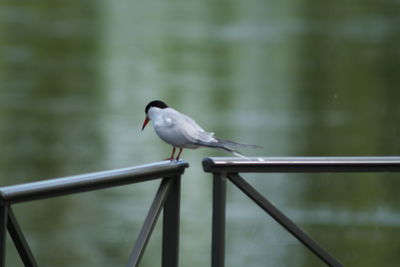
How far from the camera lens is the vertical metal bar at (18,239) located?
56.9 inches

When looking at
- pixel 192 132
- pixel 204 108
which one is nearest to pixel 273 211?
pixel 192 132

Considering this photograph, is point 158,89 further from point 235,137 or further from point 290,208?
point 290,208

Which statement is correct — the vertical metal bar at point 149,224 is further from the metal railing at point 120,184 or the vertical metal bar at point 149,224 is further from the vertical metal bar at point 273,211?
the vertical metal bar at point 273,211

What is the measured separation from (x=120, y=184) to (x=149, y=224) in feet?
0.41

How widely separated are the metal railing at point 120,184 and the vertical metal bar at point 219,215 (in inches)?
3.0

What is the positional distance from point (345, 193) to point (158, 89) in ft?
11.6

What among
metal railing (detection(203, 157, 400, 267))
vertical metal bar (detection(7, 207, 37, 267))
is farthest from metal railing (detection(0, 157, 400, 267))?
vertical metal bar (detection(7, 207, 37, 267))

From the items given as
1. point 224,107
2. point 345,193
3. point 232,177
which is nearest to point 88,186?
point 232,177

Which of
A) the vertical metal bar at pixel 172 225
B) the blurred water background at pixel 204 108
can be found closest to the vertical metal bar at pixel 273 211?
the vertical metal bar at pixel 172 225

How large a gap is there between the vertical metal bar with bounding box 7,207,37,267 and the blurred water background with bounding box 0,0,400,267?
3578 millimetres

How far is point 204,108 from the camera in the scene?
9.04 metres

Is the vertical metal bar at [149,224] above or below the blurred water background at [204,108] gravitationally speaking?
above

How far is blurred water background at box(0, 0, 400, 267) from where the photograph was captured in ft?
19.4

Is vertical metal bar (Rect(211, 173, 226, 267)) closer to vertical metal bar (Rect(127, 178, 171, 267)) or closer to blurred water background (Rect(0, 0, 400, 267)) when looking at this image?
vertical metal bar (Rect(127, 178, 171, 267))
